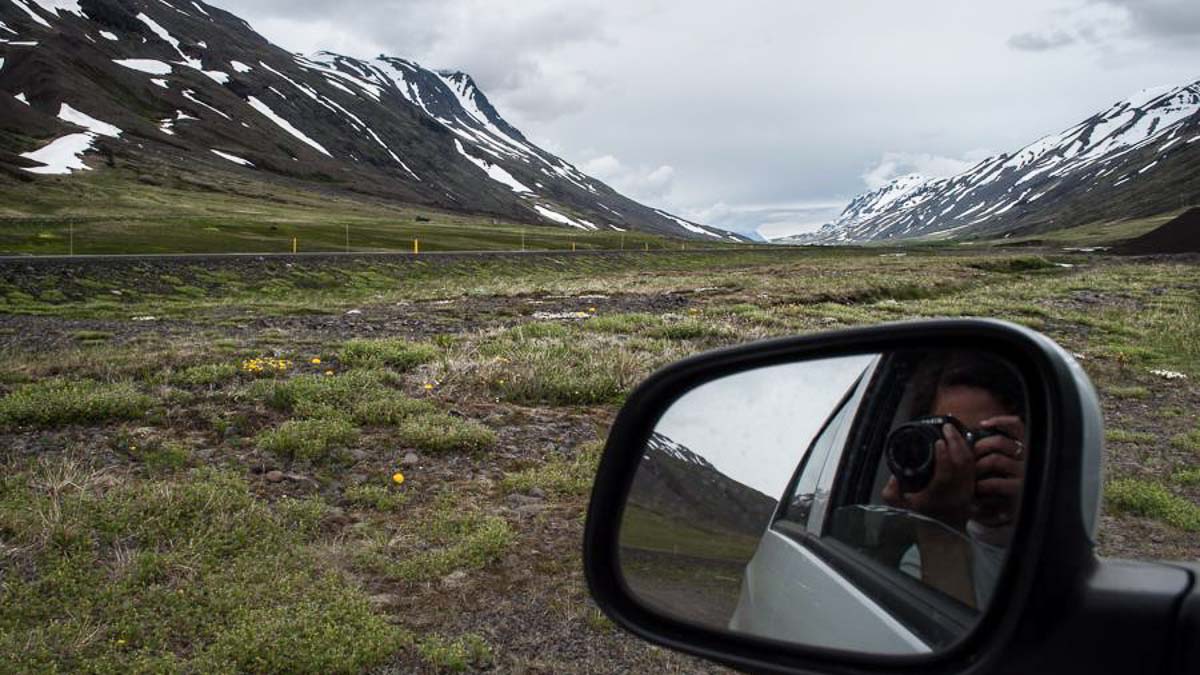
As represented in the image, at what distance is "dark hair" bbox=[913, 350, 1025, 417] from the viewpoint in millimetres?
1468

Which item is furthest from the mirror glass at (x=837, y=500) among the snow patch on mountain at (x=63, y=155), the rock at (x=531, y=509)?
the snow patch on mountain at (x=63, y=155)

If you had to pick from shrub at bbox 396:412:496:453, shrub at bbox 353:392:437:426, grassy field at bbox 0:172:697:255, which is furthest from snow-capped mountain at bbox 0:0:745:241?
shrub at bbox 396:412:496:453

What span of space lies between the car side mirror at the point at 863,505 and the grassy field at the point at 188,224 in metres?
34.6

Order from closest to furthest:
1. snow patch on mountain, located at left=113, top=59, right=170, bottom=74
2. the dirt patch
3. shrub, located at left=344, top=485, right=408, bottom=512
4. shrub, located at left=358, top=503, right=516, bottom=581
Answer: shrub, located at left=358, top=503, right=516, bottom=581
shrub, located at left=344, top=485, right=408, bottom=512
the dirt patch
snow patch on mountain, located at left=113, top=59, right=170, bottom=74

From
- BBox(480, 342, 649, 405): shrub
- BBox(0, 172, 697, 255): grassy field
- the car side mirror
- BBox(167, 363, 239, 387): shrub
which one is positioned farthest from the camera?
BBox(0, 172, 697, 255): grassy field

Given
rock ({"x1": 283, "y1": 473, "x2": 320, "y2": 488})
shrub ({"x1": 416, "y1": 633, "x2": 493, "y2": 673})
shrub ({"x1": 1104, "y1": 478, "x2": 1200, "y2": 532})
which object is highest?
shrub ({"x1": 1104, "y1": 478, "x2": 1200, "y2": 532})

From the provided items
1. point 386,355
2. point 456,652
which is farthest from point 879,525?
A: point 386,355

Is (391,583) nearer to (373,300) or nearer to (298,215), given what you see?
(373,300)

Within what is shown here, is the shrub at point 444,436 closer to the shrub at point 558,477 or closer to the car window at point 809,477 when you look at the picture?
the shrub at point 558,477

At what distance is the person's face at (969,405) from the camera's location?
1470mm

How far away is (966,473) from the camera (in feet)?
4.60

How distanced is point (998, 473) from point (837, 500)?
535mm

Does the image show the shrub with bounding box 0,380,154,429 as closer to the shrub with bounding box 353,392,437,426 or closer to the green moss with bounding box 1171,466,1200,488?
the shrub with bounding box 353,392,437,426

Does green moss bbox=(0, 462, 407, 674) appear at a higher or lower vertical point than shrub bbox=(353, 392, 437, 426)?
lower
